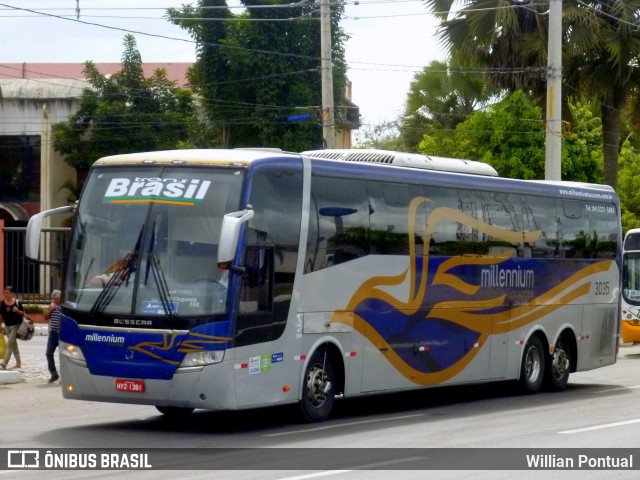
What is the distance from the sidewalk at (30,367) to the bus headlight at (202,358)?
27.0 ft

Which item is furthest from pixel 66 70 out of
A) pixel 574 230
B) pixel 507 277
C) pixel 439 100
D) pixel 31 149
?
pixel 507 277

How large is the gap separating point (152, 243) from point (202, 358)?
4.79ft

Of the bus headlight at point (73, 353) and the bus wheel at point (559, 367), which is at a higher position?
the bus headlight at point (73, 353)

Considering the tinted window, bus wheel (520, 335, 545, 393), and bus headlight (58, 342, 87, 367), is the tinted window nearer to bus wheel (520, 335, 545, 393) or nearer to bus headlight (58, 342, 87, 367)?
bus headlight (58, 342, 87, 367)

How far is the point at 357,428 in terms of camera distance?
14773 millimetres

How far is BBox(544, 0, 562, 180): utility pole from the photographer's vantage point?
26.5m

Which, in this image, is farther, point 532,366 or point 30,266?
point 30,266

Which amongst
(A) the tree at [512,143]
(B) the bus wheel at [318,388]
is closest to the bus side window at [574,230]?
(B) the bus wheel at [318,388]

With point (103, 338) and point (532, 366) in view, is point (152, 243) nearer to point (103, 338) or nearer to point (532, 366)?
point (103, 338)

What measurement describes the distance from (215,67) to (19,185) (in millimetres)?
9158

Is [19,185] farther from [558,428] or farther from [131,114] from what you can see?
[558,428]

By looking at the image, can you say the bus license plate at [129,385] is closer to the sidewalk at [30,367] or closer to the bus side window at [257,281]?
the bus side window at [257,281]

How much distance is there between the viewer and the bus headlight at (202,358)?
13578mm

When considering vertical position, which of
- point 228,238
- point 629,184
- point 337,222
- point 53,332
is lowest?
point 53,332
